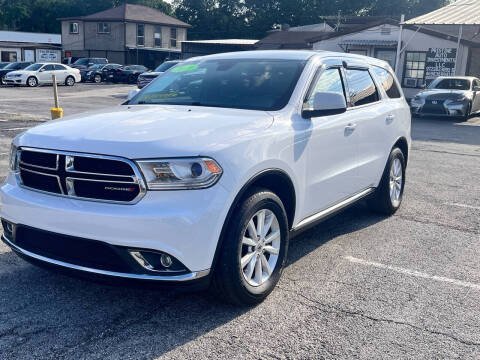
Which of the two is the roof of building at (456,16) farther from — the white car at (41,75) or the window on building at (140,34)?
the window on building at (140,34)

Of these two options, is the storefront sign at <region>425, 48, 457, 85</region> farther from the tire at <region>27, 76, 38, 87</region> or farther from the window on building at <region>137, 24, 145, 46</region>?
the window on building at <region>137, 24, 145, 46</region>

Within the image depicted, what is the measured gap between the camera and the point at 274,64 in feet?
16.0

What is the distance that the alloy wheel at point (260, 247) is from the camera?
3.76m

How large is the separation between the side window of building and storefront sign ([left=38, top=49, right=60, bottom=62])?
56.8m

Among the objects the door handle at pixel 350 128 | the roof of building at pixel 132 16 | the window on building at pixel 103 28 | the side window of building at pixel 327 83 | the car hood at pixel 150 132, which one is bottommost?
the door handle at pixel 350 128

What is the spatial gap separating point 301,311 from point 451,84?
18.4 m

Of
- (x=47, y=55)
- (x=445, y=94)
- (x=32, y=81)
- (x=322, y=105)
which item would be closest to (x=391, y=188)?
(x=322, y=105)

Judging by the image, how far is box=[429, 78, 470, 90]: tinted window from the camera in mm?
19781

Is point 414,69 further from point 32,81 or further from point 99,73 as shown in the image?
point 99,73

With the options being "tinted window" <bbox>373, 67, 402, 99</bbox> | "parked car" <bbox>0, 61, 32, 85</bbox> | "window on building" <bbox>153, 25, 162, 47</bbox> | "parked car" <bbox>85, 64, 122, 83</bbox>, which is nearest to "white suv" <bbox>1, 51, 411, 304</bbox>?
"tinted window" <bbox>373, 67, 402, 99</bbox>

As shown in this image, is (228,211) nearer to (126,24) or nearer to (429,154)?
(429,154)

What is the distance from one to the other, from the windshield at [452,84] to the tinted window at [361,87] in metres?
15.6

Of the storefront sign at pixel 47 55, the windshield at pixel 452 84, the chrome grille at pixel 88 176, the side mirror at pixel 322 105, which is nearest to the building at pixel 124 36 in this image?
the storefront sign at pixel 47 55

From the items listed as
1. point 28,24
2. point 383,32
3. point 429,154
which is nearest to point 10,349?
point 429,154
